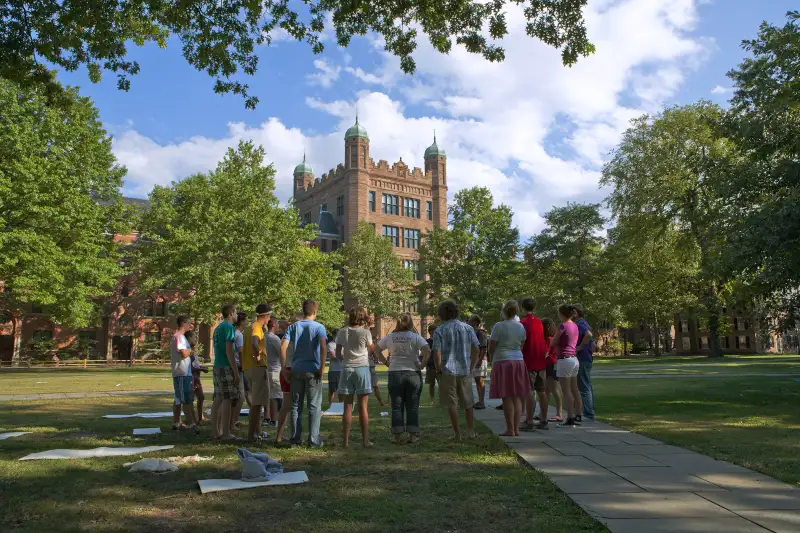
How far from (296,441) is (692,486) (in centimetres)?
452

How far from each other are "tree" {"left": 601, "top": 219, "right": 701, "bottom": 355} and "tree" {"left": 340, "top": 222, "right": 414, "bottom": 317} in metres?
18.5

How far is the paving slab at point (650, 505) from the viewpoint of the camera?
13.5 ft

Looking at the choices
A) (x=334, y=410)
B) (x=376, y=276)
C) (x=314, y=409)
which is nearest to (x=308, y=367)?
(x=314, y=409)

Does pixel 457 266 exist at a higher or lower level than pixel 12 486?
higher

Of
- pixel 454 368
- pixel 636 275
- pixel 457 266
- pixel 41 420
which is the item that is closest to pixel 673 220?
pixel 636 275

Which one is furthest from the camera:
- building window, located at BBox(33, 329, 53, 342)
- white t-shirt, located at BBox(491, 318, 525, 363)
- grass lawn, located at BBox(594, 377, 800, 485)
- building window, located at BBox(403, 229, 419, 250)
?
building window, located at BBox(403, 229, 419, 250)

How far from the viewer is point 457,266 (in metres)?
43.9

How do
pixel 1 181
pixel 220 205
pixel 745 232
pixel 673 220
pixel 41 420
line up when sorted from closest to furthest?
pixel 41 420 < pixel 745 232 < pixel 1 181 < pixel 220 205 < pixel 673 220

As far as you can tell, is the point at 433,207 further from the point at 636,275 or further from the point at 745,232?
the point at 745,232

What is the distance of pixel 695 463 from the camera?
590 centimetres

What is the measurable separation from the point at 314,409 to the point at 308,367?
0.54 metres

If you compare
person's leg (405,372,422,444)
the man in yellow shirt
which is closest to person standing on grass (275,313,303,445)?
the man in yellow shirt

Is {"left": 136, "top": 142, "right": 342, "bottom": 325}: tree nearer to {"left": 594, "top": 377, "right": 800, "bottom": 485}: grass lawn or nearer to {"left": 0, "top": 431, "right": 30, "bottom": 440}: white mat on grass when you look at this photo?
{"left": 594, "top": 377, "right": 800, "bottom": 485}: grass lawn

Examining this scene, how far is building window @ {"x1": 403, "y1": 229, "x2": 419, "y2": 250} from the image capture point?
2758 inches
